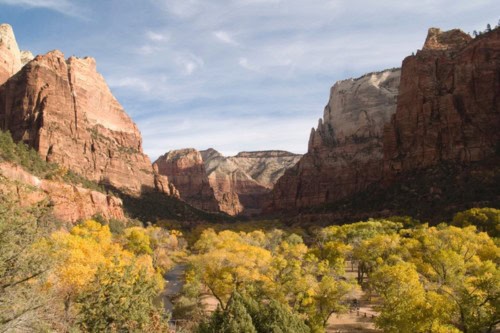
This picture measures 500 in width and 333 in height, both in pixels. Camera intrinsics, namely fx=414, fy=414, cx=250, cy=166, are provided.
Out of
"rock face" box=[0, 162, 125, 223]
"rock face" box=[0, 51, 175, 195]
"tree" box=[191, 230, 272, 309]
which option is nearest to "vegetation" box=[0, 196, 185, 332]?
"tree" box=[191, 230, 272, 309]

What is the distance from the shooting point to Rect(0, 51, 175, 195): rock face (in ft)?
357

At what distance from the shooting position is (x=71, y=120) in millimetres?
120062

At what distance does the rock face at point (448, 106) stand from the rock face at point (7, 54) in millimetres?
117929

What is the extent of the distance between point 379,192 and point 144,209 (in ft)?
221

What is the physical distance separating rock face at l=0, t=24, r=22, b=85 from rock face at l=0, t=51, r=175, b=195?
8506 mm

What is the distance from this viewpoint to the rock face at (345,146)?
154m

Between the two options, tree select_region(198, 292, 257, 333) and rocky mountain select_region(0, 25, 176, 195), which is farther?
rocky mountain select_region(0, 25, 176, 195)

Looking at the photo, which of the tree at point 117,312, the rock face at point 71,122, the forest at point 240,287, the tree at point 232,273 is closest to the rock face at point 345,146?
the rock face at point 71,122

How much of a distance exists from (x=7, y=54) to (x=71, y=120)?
35516mm

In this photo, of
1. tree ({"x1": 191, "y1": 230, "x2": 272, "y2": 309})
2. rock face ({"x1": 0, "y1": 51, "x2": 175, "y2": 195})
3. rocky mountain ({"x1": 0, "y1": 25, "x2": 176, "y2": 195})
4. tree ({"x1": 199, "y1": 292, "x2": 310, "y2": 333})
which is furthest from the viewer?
rocky mountain ({"x1": 0, "y1": 25, "x2": 176, "y2": 195})

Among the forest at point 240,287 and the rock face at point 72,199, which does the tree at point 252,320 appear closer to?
the forest at point 240,287

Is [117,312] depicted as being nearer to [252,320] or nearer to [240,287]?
[252,320]

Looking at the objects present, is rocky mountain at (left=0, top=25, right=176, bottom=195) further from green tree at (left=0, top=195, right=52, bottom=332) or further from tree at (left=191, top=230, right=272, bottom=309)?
green tree at (left=0, top=195, right=52, bottom=332)

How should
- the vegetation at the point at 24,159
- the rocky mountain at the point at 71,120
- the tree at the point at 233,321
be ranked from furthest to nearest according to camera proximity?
the rocky mountain at the point at 71,120
the vegetation at the point at 24,159
the tree at the point at 233,321
